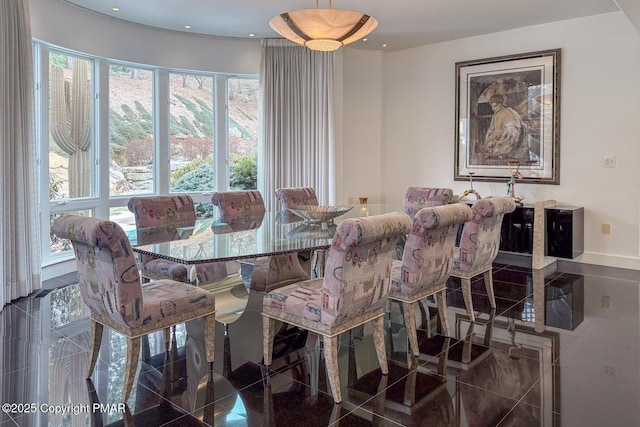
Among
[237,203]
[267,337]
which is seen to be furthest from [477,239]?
[237,203]

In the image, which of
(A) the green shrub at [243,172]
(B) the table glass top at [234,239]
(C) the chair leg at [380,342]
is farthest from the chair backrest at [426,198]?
(A) the green shrub at [243,172]

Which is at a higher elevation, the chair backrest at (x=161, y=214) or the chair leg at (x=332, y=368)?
the chair backrest at (x=161, y=214)

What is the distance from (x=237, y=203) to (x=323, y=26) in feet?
6.05

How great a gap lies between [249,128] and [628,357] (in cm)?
525

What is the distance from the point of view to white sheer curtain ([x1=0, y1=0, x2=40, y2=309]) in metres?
4.07

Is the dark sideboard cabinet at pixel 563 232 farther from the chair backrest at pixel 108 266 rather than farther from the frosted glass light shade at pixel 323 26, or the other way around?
the chair backrest at pixel 108 266

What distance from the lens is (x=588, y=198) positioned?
551 centimetres

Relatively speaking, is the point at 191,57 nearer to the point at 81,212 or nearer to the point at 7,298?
the point at 81,212

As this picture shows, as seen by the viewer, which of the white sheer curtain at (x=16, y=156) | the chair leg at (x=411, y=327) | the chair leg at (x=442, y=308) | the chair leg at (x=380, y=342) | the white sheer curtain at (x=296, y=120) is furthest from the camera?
the white sheer curtain at (x=296, y=120)

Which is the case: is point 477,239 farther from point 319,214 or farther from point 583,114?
point 583,114

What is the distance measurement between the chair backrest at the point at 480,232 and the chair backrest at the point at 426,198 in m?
1.21

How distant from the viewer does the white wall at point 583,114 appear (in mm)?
5242

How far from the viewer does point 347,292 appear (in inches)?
94.7

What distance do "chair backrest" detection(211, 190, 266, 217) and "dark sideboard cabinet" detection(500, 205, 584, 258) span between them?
2881 mm
